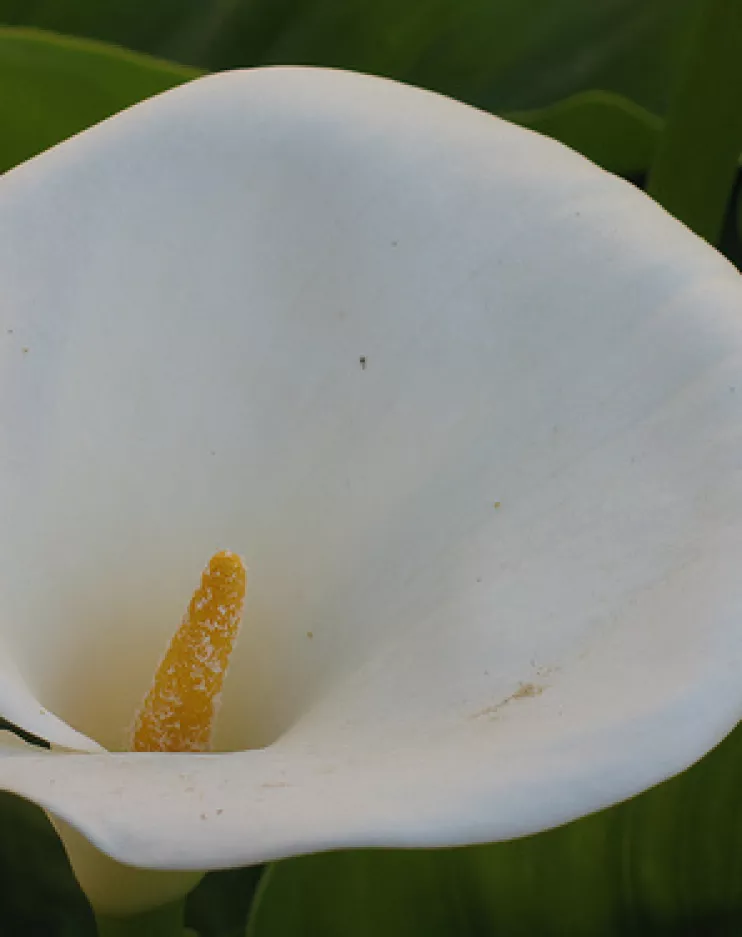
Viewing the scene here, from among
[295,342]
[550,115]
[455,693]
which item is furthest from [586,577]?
[550,115]

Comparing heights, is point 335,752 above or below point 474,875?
above

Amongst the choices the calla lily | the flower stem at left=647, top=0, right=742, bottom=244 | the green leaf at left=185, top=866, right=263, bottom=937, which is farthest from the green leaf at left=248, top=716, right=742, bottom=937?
the flower stem at left=647, top=0, right=742, bottom=244

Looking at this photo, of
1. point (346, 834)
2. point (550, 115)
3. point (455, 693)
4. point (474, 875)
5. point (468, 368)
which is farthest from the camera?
point (550, 115)

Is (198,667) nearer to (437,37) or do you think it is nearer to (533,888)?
(533,888)

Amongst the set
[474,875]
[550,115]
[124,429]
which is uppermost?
[550,115]

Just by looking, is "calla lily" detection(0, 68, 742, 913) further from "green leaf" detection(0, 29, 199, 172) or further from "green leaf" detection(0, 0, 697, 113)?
"green leaf" detection(0, 0, 697, 113)

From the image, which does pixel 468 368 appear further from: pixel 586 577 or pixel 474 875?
pixel 474 875
